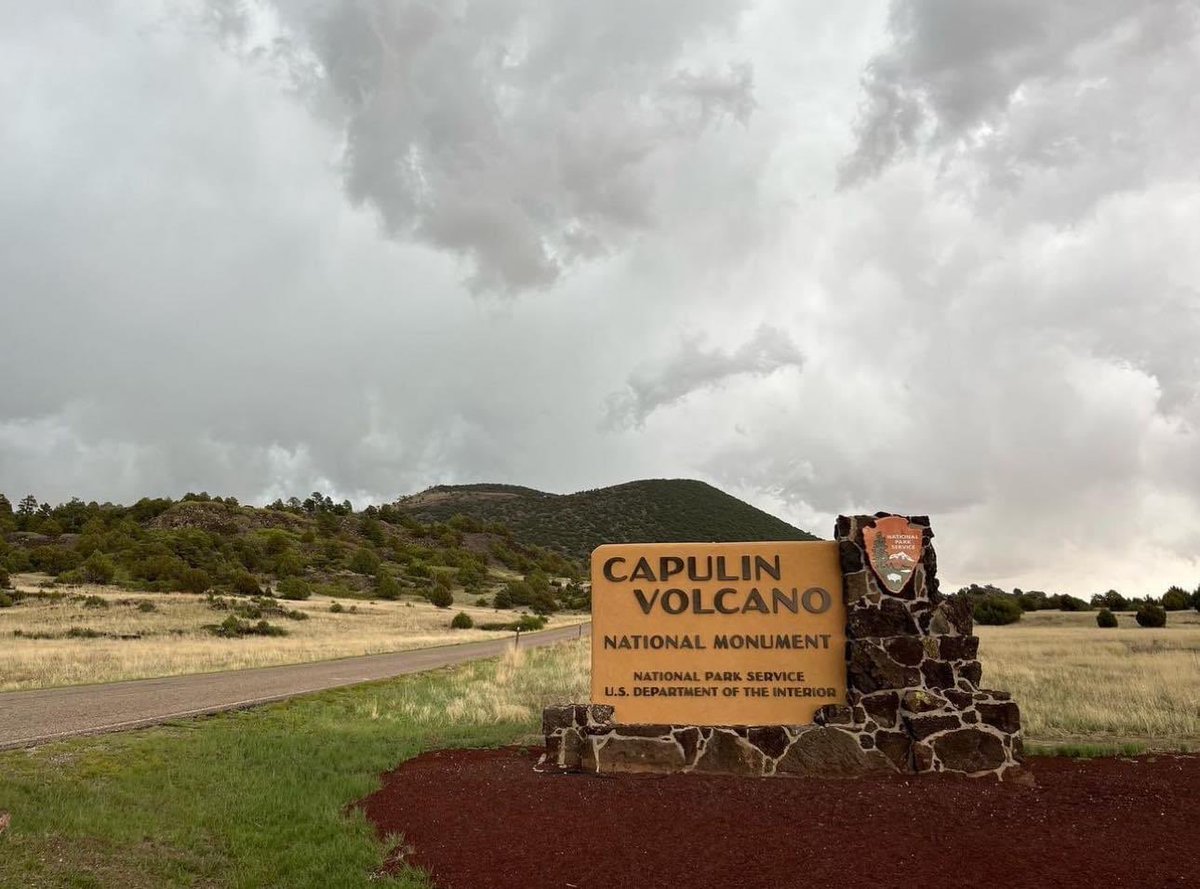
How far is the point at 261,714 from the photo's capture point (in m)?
15.6

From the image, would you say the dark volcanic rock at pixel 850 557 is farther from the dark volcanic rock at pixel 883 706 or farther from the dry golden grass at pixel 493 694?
the dry golden grass at pixel 493 694

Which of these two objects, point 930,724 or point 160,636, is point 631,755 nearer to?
point 930,724

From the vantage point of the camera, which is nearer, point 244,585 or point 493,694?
point 493,694

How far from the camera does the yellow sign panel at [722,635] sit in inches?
448

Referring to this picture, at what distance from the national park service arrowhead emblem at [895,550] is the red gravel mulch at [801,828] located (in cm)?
260

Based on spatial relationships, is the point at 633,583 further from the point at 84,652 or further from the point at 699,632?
the point at 84,652

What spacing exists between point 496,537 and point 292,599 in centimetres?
5176

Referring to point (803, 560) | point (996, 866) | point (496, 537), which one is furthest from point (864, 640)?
point (496, 537)

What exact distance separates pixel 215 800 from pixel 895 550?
9175 millimetres

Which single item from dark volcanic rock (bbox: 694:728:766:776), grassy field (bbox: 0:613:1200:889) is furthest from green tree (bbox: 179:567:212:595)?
dark volcanic rock (bbox: 694:728:766:776)

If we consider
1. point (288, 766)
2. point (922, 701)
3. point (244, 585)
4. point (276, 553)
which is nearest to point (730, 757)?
point (922, 701)

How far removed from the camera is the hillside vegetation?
354ft

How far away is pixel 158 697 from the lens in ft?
58.3

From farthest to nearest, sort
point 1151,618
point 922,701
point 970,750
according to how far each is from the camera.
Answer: point 1151,618, point 922,701, point 970,750
